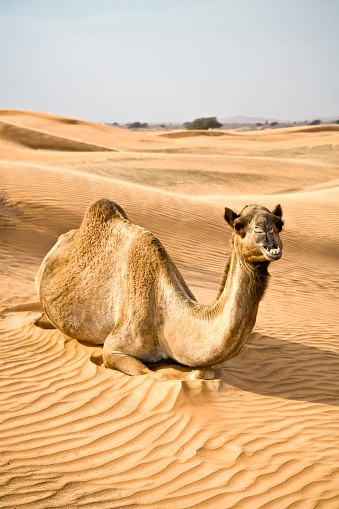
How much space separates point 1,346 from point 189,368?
2.32 meters

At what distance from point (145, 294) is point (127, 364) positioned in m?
0.69

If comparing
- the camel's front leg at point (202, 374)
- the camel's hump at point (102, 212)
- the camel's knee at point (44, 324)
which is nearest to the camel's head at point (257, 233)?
the camel's front leg at point (202, 374)

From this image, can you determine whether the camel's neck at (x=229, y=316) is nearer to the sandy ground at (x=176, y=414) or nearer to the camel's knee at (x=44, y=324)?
the sandy ground at (x=176, y=414)

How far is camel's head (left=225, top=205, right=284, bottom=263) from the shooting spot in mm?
4441

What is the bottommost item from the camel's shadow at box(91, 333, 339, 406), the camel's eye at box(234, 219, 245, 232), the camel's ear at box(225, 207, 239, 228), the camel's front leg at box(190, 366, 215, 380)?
the camel's shadow at box(91, 333, 339, 406)

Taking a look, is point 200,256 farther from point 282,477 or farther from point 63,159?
point 63,159

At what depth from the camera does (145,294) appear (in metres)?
5.77

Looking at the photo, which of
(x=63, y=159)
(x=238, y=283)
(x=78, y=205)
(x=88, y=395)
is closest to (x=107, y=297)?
(x=88, y=395)

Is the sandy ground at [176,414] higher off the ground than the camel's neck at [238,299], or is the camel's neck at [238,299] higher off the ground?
the camel's neck at [238,299]

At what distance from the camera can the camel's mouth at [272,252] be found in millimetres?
4303

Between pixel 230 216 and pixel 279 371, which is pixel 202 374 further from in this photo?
pixel 230 216

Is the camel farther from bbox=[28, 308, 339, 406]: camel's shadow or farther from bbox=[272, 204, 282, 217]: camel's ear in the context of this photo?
bbox=[28, 308, 339, 406]: camel's shadow

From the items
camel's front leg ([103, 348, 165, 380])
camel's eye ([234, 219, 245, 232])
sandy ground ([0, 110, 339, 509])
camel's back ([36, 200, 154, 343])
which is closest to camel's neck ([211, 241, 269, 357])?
camel's eye ([234, 219, 245, 232])

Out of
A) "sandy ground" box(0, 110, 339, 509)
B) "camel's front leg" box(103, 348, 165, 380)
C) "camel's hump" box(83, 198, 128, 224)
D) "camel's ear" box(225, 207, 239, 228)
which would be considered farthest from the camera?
"camel's hump" box(83, 198, 128, 224)
